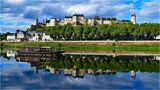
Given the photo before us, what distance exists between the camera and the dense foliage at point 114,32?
10688cm

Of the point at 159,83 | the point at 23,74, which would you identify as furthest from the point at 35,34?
the point at 159,83

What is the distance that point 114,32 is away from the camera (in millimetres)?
108938

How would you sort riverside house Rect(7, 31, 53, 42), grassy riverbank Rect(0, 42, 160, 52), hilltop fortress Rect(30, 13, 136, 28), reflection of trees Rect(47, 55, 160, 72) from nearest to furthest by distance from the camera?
reflection of trees Rect(47, 55, 160, 72)
grassy riverbank Rect(0, 42, 160, 52)
riverside house Rect(7, 31, 53, 42)
hilltop fortress Rect(30, 13, 136, 28)

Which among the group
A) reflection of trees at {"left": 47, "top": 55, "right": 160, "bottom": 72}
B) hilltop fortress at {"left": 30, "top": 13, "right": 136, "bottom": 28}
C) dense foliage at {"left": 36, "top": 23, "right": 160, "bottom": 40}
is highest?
hilltop fortress at {"left": 30, "top": 13, "right": 136, "bottom": 28}

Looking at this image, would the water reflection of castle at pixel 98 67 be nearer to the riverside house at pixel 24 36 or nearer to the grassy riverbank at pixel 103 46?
the grassy riverbank at pixel 103 46

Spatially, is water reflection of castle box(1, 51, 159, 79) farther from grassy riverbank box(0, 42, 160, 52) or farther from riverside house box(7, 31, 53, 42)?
riverside house box(7, 31, 53, 42)

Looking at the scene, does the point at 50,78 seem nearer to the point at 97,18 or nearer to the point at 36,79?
the point at 36,79

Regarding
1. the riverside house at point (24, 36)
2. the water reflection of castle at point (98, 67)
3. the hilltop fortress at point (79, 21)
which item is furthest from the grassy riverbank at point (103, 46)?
the hilltop fortress at point (79, 21)

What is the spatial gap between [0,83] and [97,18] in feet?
482

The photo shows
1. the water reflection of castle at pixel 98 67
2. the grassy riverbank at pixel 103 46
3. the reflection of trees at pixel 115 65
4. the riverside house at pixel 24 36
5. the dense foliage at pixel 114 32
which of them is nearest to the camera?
the water reflection of castle at pixel 98 67

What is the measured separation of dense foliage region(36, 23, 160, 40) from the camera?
351ft

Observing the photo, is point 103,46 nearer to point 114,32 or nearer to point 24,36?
point 114,32

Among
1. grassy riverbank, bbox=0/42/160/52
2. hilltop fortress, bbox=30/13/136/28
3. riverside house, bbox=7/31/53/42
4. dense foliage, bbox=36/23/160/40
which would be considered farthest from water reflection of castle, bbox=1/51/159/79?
hilltop fortress, bbox=30/13/136/28

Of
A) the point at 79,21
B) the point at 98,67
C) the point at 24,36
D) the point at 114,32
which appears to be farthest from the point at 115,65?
the point at 79,21
